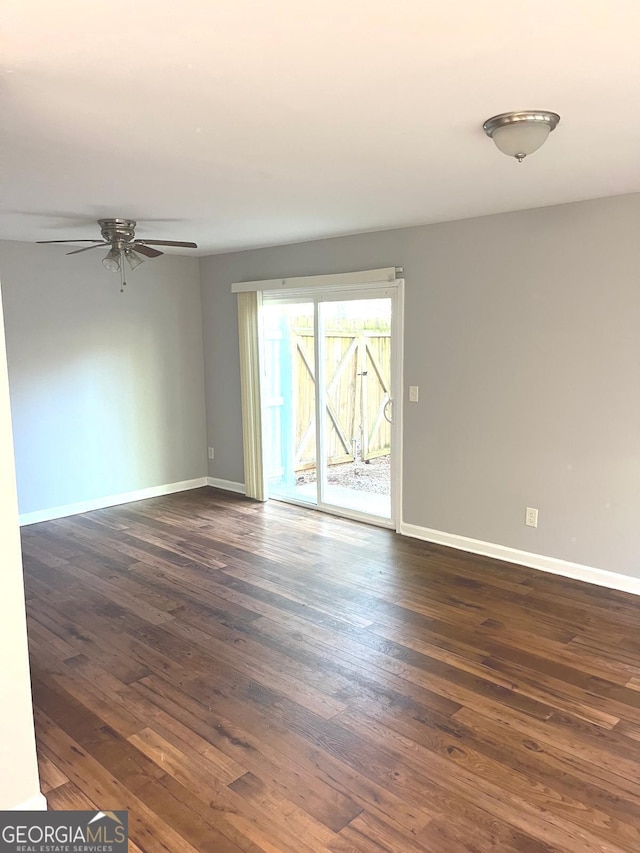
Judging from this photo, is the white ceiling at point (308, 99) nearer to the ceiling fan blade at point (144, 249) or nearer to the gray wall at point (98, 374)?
A: the ceiling fan blade at point (144, 249)

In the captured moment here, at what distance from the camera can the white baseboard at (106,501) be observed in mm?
5273

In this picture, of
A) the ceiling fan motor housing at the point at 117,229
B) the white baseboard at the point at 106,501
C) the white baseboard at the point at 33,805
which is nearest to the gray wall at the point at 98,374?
the white baseboard at the point at 106,501

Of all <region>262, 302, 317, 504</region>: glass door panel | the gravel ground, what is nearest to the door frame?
<region>262, 302, 317, 504</region>: glass door panel

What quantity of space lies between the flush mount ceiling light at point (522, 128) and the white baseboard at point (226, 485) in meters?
4.46

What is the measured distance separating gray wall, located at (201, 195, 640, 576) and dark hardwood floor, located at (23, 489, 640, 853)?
0.37 m

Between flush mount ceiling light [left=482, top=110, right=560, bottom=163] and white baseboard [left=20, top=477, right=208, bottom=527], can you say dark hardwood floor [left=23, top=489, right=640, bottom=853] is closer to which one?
white baseboard [left=20, top=477, right=208, bottom=527]

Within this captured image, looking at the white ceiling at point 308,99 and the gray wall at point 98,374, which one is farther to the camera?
the gray wall at point 98,374

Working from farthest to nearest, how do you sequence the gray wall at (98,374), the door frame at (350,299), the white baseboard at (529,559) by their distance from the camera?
the gray wall at (98,374), the door frame at (350,299), the white baseboard at (529,559)

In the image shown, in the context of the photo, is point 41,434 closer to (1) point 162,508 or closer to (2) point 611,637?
(1) point 162,508

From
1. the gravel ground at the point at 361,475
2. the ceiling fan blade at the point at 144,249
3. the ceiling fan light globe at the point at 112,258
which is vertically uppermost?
the ceiling fan blade at the point at 144,249

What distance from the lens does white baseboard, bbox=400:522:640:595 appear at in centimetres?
375

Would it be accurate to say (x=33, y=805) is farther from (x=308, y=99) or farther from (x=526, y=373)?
(x=526, y=373)

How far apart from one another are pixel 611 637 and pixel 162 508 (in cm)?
388

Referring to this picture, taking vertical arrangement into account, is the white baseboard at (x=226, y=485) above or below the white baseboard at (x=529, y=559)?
above
